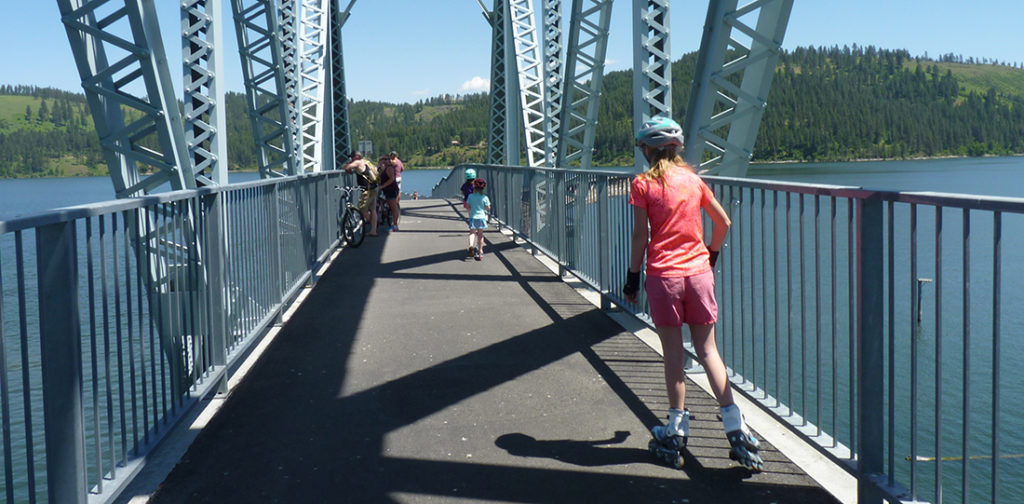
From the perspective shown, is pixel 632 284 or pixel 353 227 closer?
pixel 632 284

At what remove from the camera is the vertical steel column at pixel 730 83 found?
684cm

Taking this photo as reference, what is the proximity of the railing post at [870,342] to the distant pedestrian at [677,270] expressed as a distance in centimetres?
62

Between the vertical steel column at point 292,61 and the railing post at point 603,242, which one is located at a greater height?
the vertical steel column at point 292,61

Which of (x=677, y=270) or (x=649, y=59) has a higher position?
(x=649, y=59)

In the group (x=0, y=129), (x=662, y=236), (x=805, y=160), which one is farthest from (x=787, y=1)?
(x=0, y=129)

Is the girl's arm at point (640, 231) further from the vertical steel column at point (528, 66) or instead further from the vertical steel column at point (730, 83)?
the vertical steel column at point (528, 66)

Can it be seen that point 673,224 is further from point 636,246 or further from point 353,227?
point 353,227

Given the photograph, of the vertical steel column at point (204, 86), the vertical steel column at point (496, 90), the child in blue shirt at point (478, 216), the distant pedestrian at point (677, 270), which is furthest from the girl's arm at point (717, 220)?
the vertical steel column at point (496, 90)

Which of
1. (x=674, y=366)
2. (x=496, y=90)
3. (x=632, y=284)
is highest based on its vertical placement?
(x=496, y=90)

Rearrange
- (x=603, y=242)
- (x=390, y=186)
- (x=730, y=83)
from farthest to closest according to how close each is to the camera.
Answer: (x=390, y=186) < (x=603, y=242) < (x=730, y=83)

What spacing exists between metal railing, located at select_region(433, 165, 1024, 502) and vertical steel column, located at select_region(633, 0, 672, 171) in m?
0.90

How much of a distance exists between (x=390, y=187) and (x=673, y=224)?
15859 millimetres

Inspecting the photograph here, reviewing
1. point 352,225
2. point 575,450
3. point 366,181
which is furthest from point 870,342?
point 366,181

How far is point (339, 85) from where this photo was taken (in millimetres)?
33625
